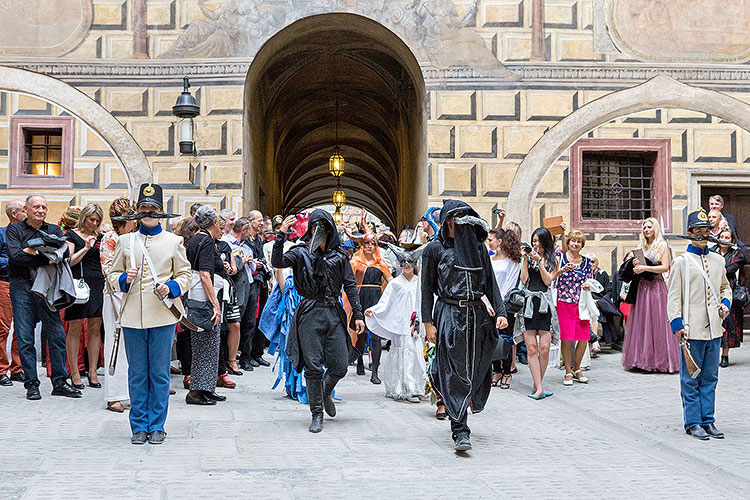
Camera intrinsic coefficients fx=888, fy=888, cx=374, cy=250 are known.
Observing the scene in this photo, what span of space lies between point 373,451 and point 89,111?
9676 millimetres

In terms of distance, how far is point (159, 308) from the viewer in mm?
6914

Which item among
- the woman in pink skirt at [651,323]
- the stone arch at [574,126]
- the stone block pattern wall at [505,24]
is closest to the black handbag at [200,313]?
the woman in pink skirt at [651,323]

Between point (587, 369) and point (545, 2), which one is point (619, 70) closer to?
point (545, 2)

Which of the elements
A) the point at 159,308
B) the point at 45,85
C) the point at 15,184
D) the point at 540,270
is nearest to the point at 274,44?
the point at 45,85

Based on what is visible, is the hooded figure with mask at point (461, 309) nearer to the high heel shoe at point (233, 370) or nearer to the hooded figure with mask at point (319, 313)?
the hooded figure with mask at point (319, 313)

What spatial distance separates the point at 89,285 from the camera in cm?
934

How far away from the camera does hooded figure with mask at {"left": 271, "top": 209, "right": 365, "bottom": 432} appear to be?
7.66m

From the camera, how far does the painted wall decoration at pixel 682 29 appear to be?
48.1ft

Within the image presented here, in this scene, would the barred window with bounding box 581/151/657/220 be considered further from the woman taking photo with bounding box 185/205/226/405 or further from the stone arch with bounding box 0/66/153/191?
the woman taking photo with bounding box 185/205/226/405

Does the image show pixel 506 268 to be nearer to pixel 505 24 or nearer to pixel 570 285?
pixel 570 285

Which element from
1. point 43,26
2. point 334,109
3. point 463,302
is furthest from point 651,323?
point 334,109

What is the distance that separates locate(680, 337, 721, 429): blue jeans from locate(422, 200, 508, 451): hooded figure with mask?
66.7 inches

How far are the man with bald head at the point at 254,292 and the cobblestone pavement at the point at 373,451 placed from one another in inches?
72.9

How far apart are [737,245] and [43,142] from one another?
35.3 ft
